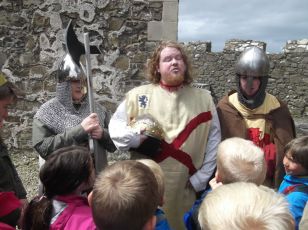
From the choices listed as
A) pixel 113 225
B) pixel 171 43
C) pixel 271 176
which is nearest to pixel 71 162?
pixel 113 225

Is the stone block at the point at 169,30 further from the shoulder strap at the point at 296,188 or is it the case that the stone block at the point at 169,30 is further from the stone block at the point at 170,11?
the shoulder strap at the point at 296,188

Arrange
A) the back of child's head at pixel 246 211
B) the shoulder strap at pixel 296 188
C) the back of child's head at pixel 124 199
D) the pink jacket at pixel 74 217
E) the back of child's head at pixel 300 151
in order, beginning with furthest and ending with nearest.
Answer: the back of child's head at pixel 300 151, the shoulder strap at pixel 296 188, the pink jacket at pixel 74 217, the back of child's head at pixel 124 199, the back of child's head at pixel 246 211

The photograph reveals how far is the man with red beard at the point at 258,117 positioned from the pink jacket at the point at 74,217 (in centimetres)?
116

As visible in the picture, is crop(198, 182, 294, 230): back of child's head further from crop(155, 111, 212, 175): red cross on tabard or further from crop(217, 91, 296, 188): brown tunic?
crop(217, 91, 296, 188): brown tunic

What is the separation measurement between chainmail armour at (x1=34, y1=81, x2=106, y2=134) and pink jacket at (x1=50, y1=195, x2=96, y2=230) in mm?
882

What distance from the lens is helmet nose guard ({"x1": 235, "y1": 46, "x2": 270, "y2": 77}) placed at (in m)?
2.66

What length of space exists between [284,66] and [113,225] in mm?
11311

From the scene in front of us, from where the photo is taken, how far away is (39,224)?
5.87ft

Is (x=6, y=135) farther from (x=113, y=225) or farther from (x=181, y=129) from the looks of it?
(x=113, y=225)

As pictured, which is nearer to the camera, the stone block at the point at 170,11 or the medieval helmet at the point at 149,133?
the medieval helmet at the point at 149,133

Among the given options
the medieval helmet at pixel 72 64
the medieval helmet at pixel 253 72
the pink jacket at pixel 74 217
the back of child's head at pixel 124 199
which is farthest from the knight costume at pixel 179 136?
the back of child's head at pixel 124 199

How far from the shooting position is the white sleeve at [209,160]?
8.32 feet

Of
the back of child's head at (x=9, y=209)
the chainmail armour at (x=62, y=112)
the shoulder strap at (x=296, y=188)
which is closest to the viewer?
the back of child's head at (x=9, y=209)

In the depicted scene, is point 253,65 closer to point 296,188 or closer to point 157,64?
point 157,64
